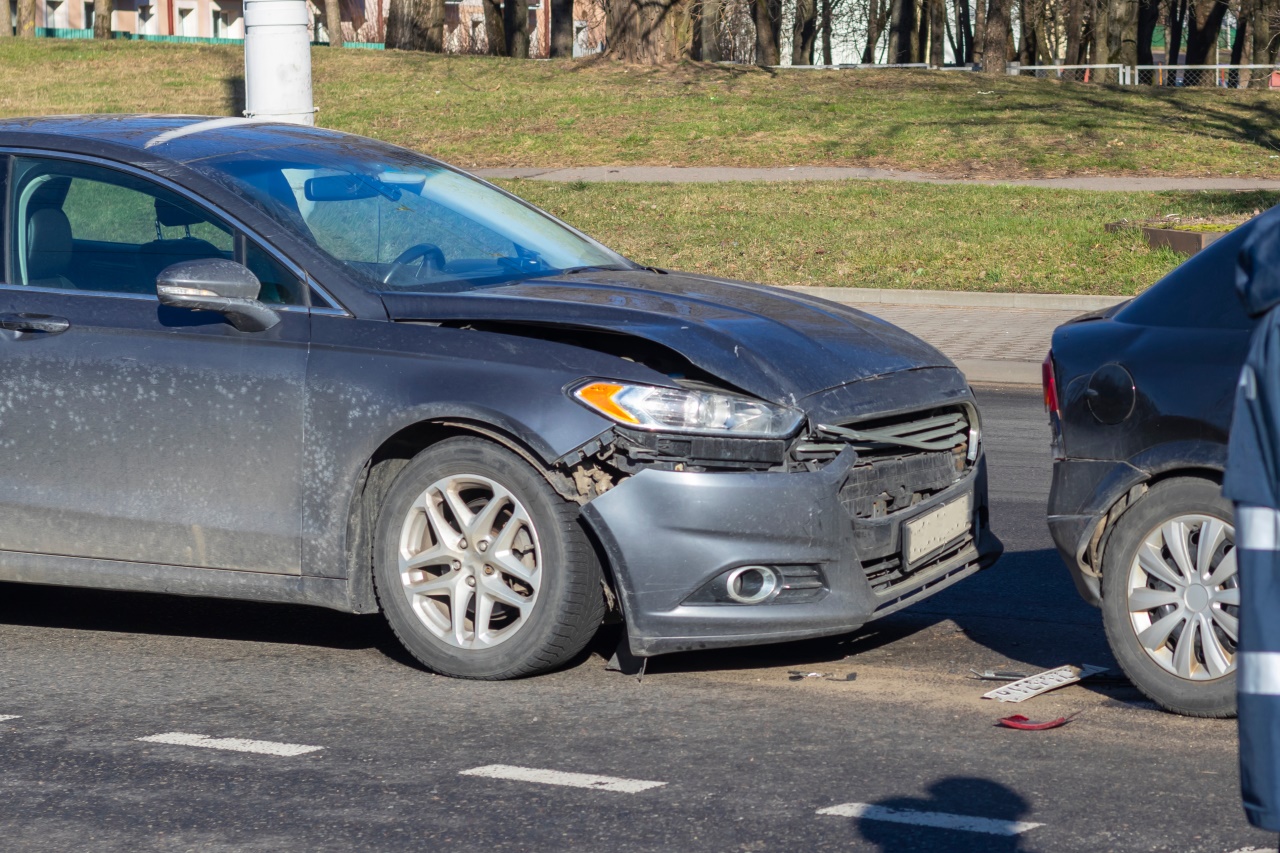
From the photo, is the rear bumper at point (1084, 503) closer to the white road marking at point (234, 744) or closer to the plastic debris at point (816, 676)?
the plastic debris at point (816, 676)

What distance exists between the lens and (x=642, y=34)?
Result: 32.2 metres

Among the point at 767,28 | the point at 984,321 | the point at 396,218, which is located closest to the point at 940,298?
the point at 984,321

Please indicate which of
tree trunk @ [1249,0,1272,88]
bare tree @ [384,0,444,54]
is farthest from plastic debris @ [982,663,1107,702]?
tree trunk @ [1249,0,1272,88]

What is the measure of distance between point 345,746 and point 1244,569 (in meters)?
2.92

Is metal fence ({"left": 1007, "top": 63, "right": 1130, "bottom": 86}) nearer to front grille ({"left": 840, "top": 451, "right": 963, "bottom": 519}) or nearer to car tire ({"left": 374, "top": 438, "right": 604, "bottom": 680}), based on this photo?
front grille ({"left": 840, "top": 451, "right": 963, "bottom": 519})

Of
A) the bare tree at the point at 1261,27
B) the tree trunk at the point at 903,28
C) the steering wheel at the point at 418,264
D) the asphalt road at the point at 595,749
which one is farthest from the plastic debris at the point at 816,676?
the bare tree at the point at 1261,27

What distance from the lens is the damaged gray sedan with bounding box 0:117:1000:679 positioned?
16.4ft

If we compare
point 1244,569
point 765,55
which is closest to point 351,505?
point 1244,569

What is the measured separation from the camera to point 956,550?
18.5 feet

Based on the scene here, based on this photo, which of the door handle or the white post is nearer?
the door handle

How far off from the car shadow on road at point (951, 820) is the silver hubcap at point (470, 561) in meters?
1.38

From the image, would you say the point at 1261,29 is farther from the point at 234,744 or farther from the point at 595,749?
the point at 234,744

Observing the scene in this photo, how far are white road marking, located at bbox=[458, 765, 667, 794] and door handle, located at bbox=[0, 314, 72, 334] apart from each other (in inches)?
85.9

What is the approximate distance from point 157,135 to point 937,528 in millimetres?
2967
